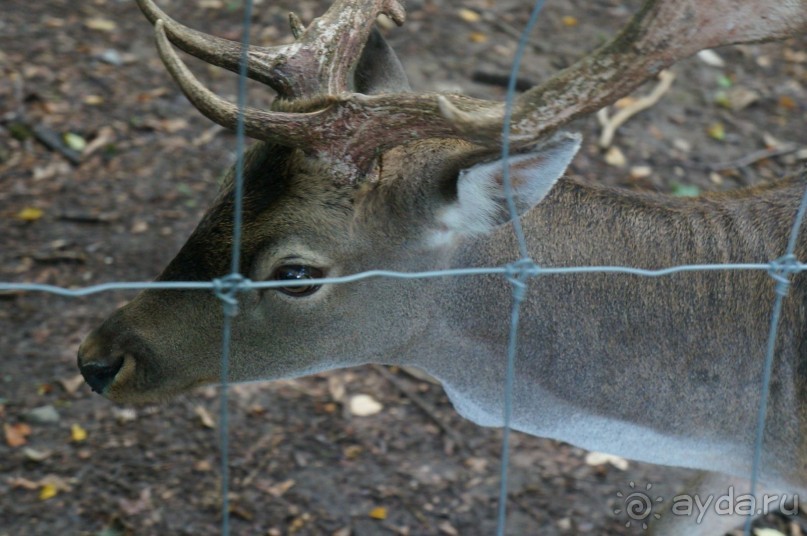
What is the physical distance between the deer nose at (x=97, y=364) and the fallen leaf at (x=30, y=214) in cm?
288

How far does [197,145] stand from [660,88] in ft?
11.0

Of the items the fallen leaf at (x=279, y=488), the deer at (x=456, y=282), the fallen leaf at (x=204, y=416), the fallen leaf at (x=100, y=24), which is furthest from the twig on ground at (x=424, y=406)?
the fallen leaf at (x=100, y=24)

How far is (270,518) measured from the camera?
427cm

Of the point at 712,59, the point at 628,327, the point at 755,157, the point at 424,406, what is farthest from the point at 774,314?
the point at 712,59

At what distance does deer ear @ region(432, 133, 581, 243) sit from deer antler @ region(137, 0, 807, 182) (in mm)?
113

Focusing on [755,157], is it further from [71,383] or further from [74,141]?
[71,383]

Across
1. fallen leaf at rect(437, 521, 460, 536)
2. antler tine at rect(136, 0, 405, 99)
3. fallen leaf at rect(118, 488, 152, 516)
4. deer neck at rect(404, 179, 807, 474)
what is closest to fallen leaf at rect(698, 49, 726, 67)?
deer neck at rect(404, 179, 807, 474)

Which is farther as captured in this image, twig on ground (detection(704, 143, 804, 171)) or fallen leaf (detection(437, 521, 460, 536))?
twig on ground (detection(704, 143, 804, 171))

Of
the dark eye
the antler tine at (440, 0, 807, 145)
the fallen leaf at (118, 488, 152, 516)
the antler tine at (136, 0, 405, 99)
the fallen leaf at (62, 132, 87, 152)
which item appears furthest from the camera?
the fallen leaf at (62, 132, 87, 152)

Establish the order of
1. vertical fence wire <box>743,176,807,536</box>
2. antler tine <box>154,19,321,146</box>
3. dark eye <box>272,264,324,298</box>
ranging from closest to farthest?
antler tine <box>154,19,321,146</box> → vertical fence wire <box>743,176,807,536</box> → dark eye <box>272,264,324,298</box>

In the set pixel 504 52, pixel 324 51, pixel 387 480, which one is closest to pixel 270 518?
pixel 387 480

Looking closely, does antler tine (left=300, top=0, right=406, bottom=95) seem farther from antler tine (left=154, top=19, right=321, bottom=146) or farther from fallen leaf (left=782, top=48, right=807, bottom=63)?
fallen leaf (left=782, top=48, right=807, bottom=63)

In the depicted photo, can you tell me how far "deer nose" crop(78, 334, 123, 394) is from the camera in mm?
3059

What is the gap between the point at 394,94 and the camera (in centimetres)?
281
